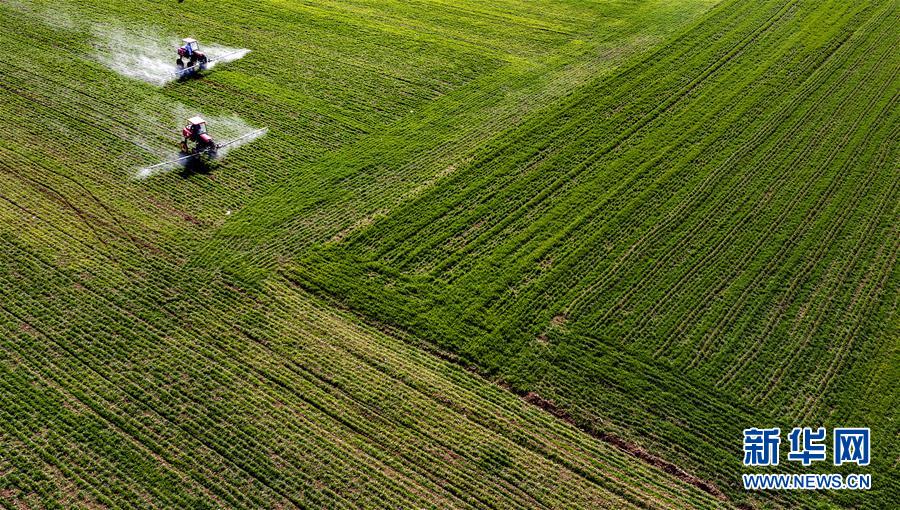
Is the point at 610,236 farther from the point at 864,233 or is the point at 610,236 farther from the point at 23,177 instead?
the point at 23,177

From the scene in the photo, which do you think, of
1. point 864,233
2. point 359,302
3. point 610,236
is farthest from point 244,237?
point 864,233

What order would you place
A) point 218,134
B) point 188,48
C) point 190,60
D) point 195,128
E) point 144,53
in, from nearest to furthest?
1. point 195,128
2. point 218,134
3. point 188,48
4. point 190,60
5. point 144,53

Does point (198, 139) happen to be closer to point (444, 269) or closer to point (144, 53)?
point (144, 53)

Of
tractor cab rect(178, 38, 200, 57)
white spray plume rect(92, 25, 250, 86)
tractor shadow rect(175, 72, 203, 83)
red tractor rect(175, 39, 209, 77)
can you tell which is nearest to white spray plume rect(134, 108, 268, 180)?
tractor shadow rect(175, 72, 203, 83)

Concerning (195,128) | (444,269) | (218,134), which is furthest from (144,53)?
(444,269)

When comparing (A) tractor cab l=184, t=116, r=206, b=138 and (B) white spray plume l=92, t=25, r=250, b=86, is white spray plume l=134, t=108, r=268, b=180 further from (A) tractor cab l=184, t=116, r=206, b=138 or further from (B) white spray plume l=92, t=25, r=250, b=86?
(B) white spray plume l=92, t=25, r=250, b=86

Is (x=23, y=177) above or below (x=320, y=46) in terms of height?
below

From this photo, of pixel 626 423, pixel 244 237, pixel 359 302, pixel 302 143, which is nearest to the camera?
pixel 626 423
